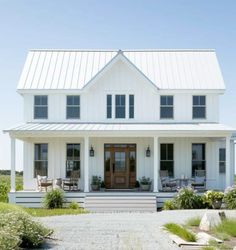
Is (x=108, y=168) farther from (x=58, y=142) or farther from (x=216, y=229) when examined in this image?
(x=216, y=229)

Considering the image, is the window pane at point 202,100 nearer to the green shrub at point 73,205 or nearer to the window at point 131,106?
the window at point 131,106

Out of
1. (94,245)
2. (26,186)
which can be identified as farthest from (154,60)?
(94,245)

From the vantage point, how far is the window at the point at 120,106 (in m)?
28.1

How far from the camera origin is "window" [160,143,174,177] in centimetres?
2769

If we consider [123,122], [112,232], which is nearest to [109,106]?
[123,122]

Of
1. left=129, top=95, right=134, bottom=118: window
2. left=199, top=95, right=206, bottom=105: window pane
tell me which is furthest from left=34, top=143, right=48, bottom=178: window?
left=199, top=95, right=206, bottom=105: window pane

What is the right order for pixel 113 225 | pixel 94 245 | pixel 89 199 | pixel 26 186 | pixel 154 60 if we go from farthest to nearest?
pixel 154 60
pixel 26 186
pixel 89 199
pixel 113 225
pixel 94 245

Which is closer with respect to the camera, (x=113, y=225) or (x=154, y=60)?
(x=113, y=225)

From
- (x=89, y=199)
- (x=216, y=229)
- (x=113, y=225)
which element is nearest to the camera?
(x=216, y=229)

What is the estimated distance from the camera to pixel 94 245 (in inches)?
503

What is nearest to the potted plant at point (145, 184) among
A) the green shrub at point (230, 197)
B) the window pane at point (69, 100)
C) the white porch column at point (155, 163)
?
the white porch column at point (155, 163)

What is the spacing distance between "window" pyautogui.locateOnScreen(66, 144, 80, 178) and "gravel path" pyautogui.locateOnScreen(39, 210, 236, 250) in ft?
25.7

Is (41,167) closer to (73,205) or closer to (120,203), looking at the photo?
(73,205)

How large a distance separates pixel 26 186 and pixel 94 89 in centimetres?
616
